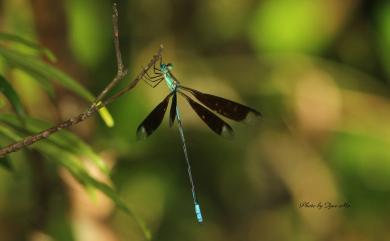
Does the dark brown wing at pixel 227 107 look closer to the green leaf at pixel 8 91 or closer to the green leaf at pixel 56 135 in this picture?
the green leaf at pixel 56 135

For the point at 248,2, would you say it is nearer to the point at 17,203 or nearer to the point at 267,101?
the point at 267,101

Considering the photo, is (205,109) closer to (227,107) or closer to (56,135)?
(227,107)

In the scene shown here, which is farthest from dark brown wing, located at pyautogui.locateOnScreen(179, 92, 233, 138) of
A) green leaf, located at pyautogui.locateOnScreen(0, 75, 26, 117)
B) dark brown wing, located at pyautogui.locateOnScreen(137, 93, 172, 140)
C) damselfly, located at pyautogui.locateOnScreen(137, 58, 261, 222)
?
green leaf, located at pyautogui.locateOnScreen(0, 75, 26, 117)

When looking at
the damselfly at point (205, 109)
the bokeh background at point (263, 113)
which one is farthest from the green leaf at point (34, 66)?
the bokeh background at point (263, 113)

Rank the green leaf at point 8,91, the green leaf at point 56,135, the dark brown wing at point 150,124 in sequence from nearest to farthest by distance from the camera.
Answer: the green leaf at point 8,91 < the green leaf at point 56,135 < the dark brown wing at point 150,124

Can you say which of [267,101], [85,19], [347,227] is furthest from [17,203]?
[347,227]
